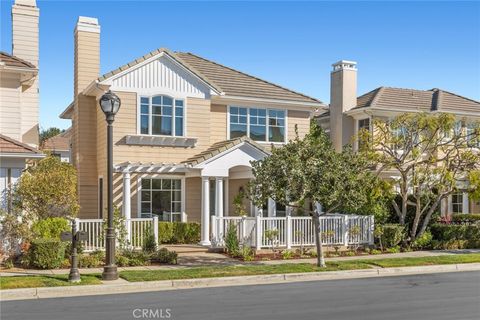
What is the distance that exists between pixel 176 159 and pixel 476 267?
11196 mm

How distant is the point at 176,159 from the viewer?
69.5ft

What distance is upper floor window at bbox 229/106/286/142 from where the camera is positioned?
22.8m

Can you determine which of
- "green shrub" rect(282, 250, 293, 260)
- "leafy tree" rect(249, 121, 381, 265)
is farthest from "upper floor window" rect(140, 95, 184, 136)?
"green shrub" rect(282, 250, 293, 260)

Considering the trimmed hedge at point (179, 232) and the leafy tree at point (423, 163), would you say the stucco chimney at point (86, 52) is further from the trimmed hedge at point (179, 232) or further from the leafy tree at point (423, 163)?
the leafy tree at point (423, 163)

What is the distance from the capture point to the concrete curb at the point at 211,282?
38.9 feet

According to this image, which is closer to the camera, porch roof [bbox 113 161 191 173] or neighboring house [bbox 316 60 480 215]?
porch roof [bbox 113 161 191 173]

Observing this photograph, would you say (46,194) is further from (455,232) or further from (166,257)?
(455,232)

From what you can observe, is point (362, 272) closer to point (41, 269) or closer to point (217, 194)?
point (217, 194)

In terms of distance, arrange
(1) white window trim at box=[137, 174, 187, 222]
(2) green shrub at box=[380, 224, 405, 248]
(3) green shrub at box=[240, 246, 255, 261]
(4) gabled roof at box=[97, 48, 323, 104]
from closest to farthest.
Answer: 1. (3) green shrub at box=[240, 246, 255, 261]
2. (2) green shrub at box=[380, 224, 405, 248]
3. (1) white window trim at box=[137, 174, 187, 222]
4. (4) gabled roof at box=[97, 48, 323, 104]

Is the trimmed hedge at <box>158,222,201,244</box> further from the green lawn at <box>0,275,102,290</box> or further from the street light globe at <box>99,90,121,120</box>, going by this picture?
the street light globe at <box>99,90,121,120</box>

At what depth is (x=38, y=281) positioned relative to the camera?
41.3 ft

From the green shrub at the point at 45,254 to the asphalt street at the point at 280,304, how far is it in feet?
12.6

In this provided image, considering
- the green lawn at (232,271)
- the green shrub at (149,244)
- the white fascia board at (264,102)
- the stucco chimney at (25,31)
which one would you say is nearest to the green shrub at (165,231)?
the green shrub at (149,244)

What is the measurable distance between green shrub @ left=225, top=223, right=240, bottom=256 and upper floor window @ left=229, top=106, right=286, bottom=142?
5424mm
